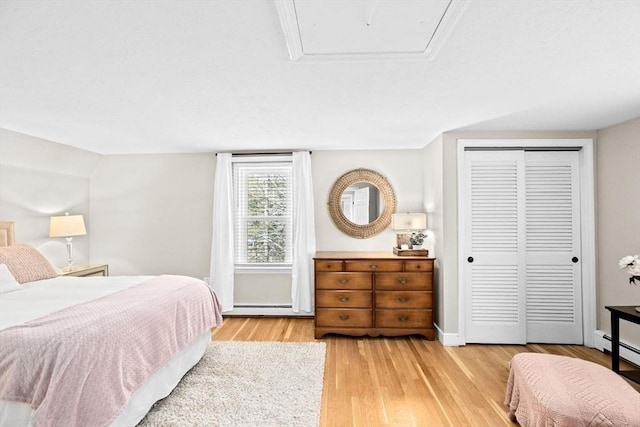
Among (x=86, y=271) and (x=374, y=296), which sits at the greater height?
(x=86, y=271)

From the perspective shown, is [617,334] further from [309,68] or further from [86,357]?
[86,357]

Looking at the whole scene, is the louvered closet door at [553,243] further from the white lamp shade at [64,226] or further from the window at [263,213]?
the white lamp shade at [64,226]

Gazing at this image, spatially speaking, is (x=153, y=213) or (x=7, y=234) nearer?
(x=7, y=234)

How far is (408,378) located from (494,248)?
172 centimetres

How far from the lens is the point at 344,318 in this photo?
3.69 m

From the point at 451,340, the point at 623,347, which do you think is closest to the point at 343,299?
Result: the point at 451,340

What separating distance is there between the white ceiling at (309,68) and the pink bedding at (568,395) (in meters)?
1.90

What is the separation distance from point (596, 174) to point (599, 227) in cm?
57

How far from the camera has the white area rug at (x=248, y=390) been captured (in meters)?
2.20

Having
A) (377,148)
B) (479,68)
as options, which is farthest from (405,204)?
(479,68)

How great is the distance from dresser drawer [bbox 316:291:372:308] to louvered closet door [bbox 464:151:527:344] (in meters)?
1.12

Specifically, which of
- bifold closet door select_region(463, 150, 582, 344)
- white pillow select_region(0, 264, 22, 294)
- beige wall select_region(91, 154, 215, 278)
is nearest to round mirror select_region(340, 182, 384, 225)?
bifold closet door select_region(463, 150, 582, 344)

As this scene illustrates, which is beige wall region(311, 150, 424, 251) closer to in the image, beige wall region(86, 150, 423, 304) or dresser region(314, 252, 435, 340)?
dresser region(314, 252, 435, 340)

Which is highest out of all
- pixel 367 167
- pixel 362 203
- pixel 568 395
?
pixel 367 167
